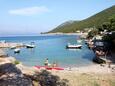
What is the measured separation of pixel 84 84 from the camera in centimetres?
2119

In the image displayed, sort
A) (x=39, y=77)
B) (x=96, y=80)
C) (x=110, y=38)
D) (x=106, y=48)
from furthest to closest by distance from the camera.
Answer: (x=110, y=38)
(x=106, y=48)
(x=96, y=80)
(x=39, y=77)

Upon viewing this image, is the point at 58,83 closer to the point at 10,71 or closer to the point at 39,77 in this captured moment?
the point at 39,77

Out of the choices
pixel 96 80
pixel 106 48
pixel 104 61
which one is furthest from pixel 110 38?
pixel 96 80

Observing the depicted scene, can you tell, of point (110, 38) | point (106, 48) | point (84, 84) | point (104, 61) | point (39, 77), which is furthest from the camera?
point (110, 38)

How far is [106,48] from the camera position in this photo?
7869 centimetres

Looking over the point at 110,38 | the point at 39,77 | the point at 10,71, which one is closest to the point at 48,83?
the point at 39,77

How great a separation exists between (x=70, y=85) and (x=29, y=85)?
18.5 feet

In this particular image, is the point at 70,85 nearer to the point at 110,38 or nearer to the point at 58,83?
the point at 58,83

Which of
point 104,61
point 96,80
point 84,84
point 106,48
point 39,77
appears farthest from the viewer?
point 106,48

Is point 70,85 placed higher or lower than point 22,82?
lower

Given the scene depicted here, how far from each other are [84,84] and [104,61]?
3195 cm

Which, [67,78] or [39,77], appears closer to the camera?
[39,77]

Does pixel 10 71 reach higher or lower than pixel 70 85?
higher

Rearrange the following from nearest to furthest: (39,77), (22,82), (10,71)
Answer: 1. (22,82)
2. (10,71)
3. (39,77)
